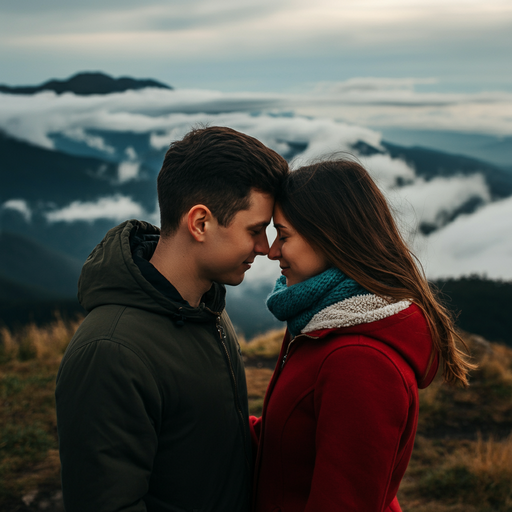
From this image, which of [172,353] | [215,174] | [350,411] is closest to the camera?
[350,411]

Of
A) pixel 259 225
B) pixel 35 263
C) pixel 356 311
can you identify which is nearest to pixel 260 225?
pixel 259 225

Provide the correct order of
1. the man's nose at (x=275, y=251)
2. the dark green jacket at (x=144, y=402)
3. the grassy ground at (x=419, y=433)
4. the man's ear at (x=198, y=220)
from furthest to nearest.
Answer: the grassy ground at (x=419, y=433)
the man's nose at (x=275, y=251)
the man's ear at (x=198, y=220)
the dark green jacket at (x=144, y=402)

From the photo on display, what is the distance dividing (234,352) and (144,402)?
0.64 m

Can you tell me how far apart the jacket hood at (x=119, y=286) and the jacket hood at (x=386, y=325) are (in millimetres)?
524

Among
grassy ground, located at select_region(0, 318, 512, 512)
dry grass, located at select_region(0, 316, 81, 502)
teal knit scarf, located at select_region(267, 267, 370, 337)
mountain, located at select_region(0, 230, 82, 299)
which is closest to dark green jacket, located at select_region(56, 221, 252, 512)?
teal knit scarf, located at select_region(267, 267, 370, 337)

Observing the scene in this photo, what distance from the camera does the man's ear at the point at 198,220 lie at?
1703 mm

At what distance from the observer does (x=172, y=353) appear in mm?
1564

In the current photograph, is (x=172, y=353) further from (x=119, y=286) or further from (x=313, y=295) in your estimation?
(x=313, y=295)

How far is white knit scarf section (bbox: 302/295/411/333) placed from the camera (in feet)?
4.75

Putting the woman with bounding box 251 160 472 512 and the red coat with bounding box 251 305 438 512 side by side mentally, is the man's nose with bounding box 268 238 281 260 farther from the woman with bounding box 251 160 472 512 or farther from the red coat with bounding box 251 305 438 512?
the red coat with bounding box 251 305 438 512

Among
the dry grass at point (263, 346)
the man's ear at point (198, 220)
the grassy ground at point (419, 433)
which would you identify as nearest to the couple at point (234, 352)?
the man's ear at point (198, 220)

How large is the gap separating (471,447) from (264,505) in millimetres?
4762

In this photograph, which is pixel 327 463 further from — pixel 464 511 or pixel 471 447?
pixel 471 447

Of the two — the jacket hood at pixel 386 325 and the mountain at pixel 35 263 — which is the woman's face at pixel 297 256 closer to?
the jacket hood at pixel 386 325
